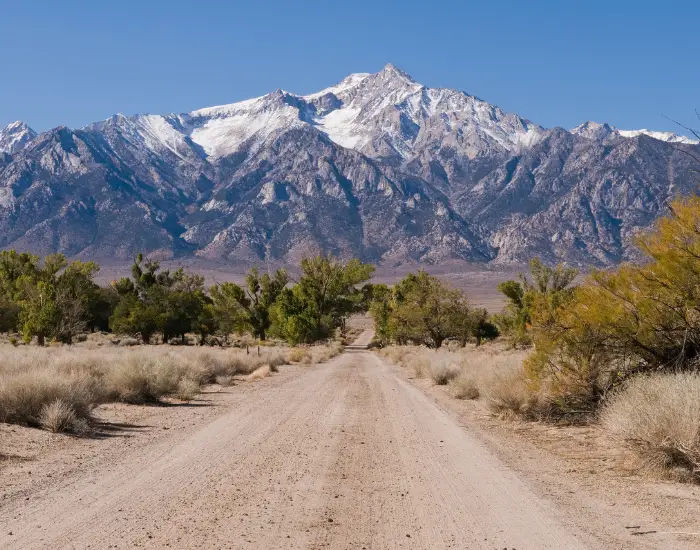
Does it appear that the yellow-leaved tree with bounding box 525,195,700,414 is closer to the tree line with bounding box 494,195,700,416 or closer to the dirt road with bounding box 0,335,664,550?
the tree line with bounding box 494,195,700,416

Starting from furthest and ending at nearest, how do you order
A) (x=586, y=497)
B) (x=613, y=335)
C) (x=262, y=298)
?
(x=262, y=298) → (x=613, y=335) → (x=586, y=497)

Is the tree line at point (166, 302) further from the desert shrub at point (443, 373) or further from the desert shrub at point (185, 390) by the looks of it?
the desert shrub at point (185, 390)

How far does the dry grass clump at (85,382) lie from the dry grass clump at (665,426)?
9.38 meters

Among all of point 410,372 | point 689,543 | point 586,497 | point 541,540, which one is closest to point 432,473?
point 586,497

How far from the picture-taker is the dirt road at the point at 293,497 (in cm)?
665

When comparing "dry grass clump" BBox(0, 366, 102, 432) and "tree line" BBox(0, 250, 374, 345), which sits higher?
"tree line" BBox(0, 250, 374, 345)

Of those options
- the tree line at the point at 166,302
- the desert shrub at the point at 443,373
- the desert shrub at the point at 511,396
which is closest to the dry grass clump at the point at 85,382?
the desert shrub at the point at 443,373

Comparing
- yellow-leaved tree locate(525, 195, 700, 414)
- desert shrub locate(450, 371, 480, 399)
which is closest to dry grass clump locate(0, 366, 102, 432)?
yellow-leaved tree locate(525, 195, 700, 414)

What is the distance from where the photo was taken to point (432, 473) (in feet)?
31.7

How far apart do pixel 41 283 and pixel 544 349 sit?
44.4 m

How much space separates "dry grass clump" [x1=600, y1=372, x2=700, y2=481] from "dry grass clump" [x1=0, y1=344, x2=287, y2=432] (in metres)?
9.38

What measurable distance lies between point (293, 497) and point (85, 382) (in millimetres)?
8650

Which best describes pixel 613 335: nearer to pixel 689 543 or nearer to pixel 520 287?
pixel 689 543

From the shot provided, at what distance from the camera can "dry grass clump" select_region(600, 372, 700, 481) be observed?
898cm
